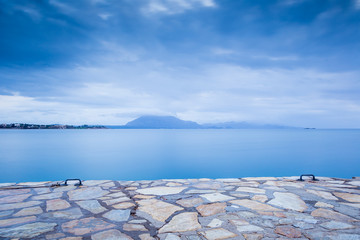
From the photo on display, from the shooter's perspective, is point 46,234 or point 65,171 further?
point 65,171

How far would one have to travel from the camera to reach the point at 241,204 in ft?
10.4

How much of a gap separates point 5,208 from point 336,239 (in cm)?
440

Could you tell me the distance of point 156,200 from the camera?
11.3 ft

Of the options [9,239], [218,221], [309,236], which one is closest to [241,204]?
[218,221]

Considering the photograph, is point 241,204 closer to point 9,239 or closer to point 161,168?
point 9,239

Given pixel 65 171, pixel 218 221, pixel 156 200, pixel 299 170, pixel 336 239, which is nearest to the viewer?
pixel 336 239

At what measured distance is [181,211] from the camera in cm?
295

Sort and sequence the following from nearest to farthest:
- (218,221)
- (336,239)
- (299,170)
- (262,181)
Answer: (336,239) → (218,221) → (262,181) → (299,170)

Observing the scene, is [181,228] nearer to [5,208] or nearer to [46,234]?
[46,234]

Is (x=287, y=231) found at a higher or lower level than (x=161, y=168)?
higher

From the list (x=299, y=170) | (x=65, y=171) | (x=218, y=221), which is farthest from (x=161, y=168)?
(x=218, y=221)

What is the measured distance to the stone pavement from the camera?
2307mm

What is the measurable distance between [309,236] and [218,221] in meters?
1.00

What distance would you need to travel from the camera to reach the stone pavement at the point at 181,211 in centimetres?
231
